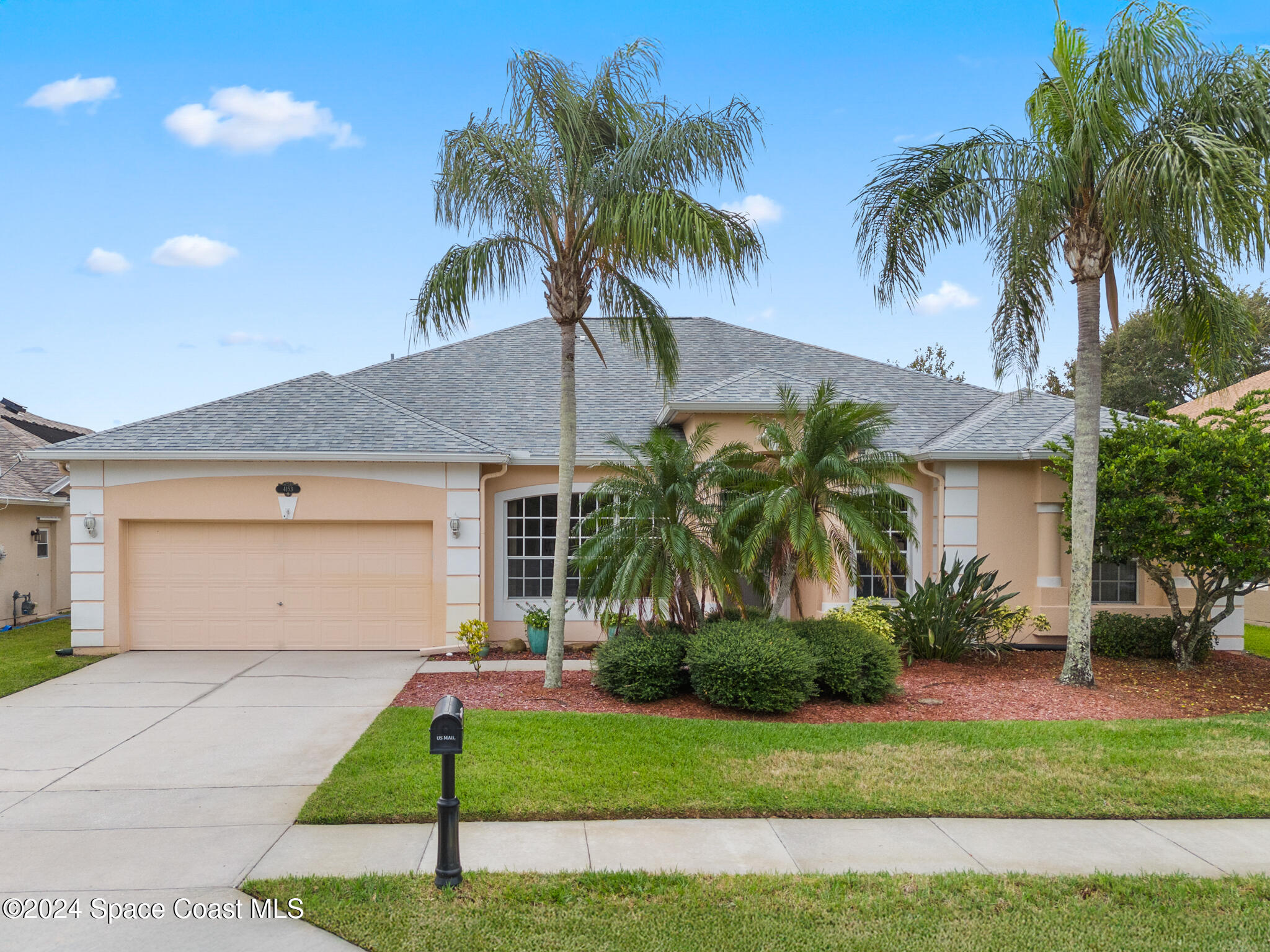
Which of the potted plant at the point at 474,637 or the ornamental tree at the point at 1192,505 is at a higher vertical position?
the ornamental tree at the point at 1192,505

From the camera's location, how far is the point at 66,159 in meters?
14.3

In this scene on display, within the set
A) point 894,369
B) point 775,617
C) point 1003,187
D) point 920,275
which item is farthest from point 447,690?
point 894,369

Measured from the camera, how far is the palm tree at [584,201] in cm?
898

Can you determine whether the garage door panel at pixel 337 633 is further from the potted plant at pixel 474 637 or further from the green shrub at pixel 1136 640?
the green shrub at pixel 1136 640

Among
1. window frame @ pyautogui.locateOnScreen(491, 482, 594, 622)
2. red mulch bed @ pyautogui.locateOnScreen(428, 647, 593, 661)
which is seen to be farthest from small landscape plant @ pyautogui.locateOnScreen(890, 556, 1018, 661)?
window frame @ pyautogui.locateOnScreen(491, 482, 594, 622)

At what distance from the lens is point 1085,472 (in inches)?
409

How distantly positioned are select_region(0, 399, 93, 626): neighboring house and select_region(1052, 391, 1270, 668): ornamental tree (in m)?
18.9

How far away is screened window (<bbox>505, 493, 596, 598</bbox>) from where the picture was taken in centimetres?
1409

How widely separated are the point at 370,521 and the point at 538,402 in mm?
4190

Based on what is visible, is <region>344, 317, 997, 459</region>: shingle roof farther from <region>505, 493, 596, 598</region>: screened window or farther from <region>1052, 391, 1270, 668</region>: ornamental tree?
<region>1052, 391, 1270, 668</region>: ornamental tree

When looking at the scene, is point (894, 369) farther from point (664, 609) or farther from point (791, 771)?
point (791, 771)

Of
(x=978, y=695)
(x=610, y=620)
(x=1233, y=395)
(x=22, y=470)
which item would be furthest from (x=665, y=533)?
(x=1233, y=395)

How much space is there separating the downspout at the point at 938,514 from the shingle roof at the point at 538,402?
380 mm

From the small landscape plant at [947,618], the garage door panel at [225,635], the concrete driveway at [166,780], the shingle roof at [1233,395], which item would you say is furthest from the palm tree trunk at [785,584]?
the shingle roof at [1233,395]
